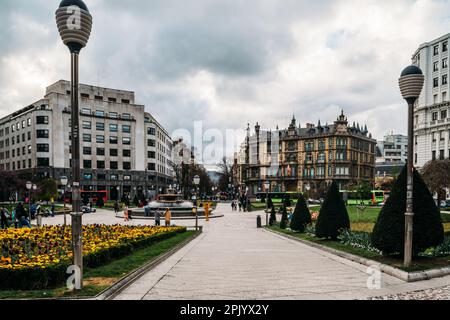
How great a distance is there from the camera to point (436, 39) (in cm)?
6138

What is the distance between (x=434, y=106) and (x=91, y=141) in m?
68.1

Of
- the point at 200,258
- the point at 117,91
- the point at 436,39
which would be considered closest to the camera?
the point at 200,258

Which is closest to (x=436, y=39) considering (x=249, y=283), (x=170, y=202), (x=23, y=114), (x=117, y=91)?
(x=170, y=202)

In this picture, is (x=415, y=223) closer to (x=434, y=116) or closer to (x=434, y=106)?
(x=434, y=106)

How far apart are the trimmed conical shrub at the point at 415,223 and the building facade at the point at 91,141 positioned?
57.5 meters

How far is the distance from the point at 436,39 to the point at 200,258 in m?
69.7

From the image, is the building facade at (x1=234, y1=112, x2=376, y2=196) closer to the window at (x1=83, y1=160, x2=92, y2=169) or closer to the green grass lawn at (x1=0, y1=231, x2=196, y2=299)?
the window at (x1=83, y1=160, x2=92, y2=169)

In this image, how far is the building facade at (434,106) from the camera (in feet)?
196

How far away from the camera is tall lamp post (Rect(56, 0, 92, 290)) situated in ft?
20.2

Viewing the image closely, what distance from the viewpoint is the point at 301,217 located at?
757 inches

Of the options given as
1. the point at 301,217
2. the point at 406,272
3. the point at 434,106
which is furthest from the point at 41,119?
the point at 434,106

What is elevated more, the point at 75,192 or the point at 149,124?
the point at 149,124

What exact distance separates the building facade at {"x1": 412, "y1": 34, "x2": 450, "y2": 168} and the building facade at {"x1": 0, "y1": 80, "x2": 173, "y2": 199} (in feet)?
177
